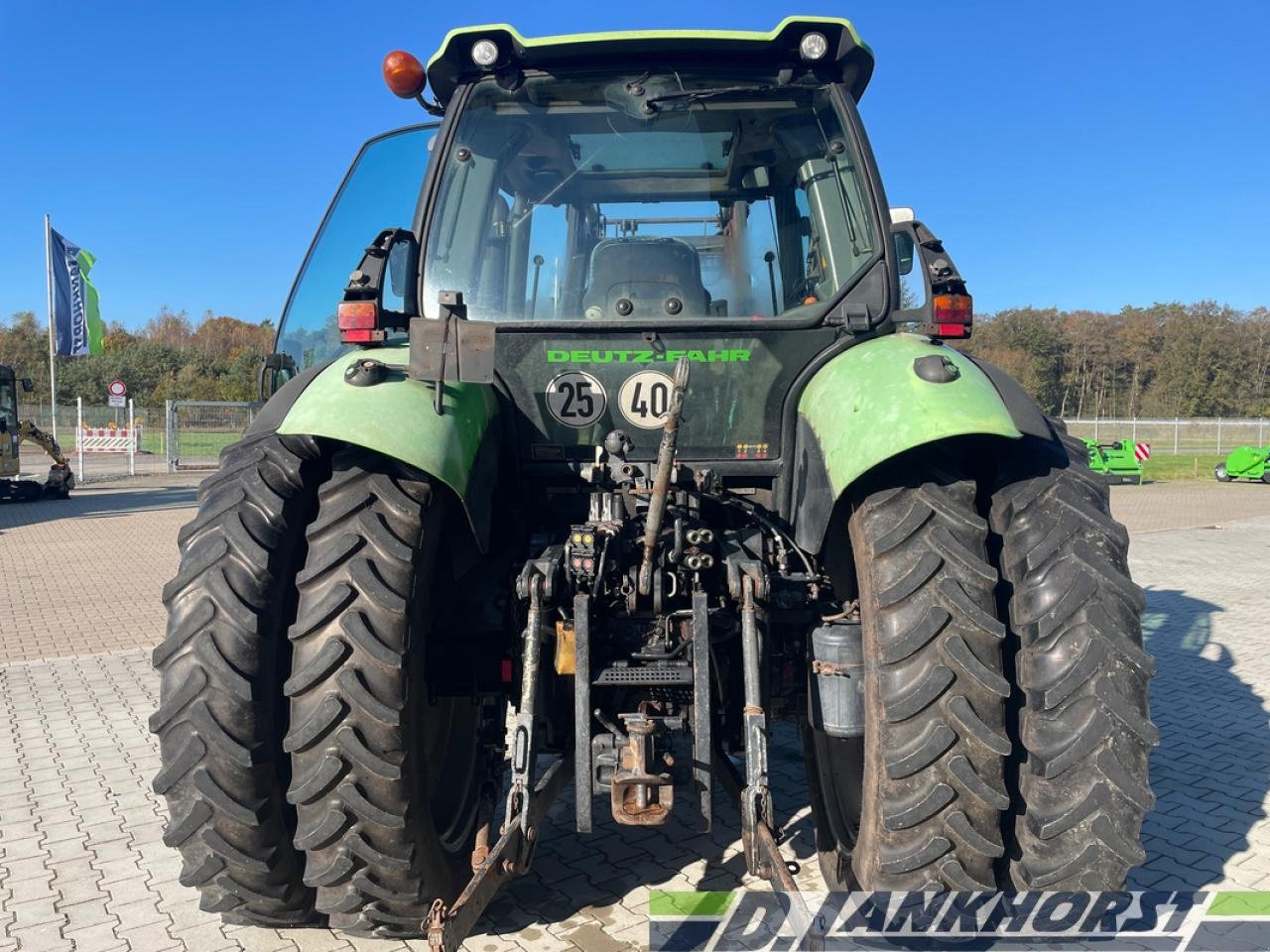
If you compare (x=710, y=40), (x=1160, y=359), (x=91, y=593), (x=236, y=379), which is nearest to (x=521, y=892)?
(x=710, y=40)

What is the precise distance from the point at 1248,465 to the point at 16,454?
3244 centimetres

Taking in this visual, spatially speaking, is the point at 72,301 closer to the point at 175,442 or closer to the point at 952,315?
the point at 175,442

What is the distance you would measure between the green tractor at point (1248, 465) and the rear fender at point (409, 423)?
30139mm

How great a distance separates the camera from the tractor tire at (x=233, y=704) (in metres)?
2.65

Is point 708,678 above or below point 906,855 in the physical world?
above

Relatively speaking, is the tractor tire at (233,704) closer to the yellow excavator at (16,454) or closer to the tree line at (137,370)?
the yellow excavator at (16,454)

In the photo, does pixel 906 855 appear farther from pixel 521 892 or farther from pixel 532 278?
pixel 532 278

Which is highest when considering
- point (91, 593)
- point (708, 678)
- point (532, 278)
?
point (532, 278)

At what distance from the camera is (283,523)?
9.26ft

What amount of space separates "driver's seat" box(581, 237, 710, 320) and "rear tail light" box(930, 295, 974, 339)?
2.71 ft

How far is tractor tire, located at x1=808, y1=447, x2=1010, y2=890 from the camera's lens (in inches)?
99.3

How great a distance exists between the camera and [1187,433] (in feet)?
132

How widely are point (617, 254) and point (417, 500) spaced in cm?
129

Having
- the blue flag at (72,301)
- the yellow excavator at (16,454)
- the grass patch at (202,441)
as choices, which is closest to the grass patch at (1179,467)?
the grass patch at (202,441)
